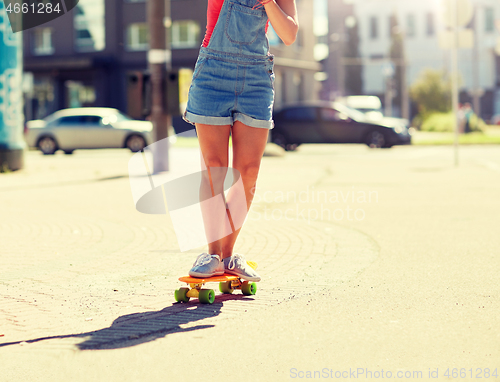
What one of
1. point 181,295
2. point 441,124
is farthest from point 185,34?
point 181,295

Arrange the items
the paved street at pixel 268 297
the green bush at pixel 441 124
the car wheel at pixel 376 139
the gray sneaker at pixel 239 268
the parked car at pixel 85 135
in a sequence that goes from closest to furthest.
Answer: the paved street at pixel 268 297 → the gray sneaker at pixel 239 268 → the parked car at pixel 85 135 → the car wheel at pixel 376 139 → the green bush at pixel 441 124

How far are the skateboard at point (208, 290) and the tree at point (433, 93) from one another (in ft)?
173

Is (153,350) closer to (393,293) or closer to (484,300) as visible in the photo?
(393,293)

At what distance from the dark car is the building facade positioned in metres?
15.0

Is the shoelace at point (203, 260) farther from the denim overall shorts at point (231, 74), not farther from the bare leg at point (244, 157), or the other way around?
the denim overall shorts at point (231, 74)

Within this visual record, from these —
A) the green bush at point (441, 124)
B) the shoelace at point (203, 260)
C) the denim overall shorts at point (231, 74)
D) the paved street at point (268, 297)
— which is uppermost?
the denim overall shorts at point (231, 74)

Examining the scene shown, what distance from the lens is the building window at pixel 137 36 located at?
40656mm

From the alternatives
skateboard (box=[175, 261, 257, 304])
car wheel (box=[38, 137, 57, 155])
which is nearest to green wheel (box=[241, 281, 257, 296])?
skateboard (box=[175, 261, 257, 304])

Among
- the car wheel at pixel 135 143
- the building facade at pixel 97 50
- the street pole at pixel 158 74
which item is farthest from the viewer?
the building facade at pixel 97 50

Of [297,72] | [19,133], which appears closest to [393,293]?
[19,133]

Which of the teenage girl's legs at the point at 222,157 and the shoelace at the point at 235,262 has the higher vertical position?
the teenage girl's legs at the point at 222,157

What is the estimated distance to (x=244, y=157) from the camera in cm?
413

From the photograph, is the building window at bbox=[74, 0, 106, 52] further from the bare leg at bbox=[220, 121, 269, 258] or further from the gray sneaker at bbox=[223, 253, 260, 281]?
the gray sneaker at bbox=[223, 253, 260, 281]

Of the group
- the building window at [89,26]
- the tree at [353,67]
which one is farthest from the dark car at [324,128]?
the tree at [353,67]
